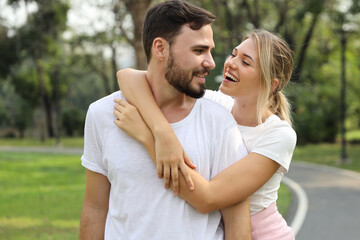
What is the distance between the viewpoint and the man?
228cm

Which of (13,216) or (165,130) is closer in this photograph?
(165,130)

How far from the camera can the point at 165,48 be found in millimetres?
2383

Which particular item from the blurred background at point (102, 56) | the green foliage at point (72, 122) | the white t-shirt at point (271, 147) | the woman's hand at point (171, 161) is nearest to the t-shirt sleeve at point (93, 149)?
the woman's hand at point (171, 161)

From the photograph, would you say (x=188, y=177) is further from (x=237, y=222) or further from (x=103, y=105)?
→ (x=103, y=105)

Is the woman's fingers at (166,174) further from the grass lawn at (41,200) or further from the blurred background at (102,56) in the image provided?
the blurred background at (102,56)

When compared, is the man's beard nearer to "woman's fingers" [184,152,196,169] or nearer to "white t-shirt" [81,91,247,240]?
"white t-shirt" [81,91,247,240]

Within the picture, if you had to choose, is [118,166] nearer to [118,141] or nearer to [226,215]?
[118,141]

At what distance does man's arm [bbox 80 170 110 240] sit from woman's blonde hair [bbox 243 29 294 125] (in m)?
0.92

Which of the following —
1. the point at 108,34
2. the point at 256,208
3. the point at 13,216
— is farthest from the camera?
the point at 108,34

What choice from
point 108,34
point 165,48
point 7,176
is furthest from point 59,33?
point 165,48

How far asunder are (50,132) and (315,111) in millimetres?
26560

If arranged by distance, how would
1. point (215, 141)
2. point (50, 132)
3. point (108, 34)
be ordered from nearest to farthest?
1. point (215, 141)
2. point (108, 34)
3. point (50, 132)

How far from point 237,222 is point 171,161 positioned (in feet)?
1.34

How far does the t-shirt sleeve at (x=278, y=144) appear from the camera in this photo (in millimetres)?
2438
